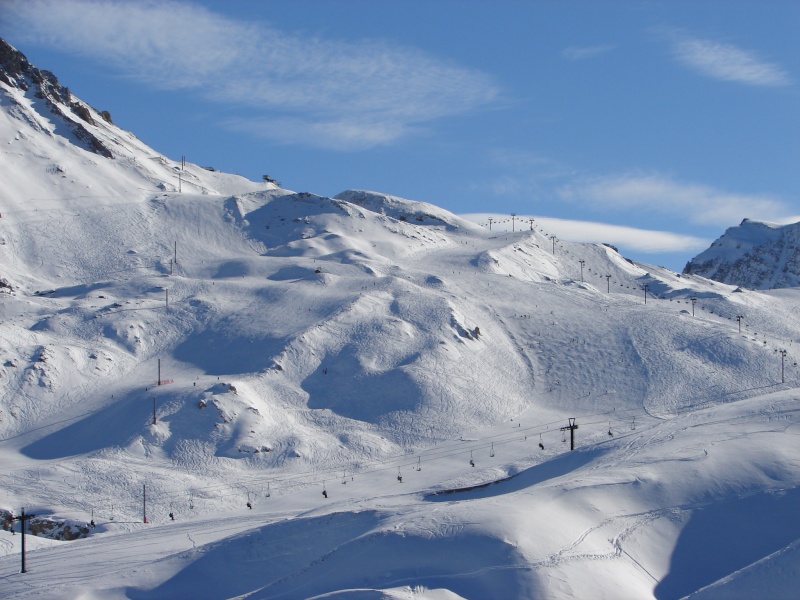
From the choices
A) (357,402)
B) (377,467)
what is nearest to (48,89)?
(357,402)

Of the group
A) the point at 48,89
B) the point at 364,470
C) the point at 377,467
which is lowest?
the point at 364,470

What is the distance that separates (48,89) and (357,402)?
369 ft

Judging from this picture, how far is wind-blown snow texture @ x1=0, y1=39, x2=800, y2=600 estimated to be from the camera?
4450cm

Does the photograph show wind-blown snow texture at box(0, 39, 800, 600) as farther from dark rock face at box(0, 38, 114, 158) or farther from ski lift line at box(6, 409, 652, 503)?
dark rock face at box(0, 38, 114, 158)

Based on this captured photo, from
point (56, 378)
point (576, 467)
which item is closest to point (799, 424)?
point (576, 467)

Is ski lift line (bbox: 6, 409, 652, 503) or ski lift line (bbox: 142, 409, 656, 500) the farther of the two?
ski lift line (bbox: 142, 409, 656, 500)

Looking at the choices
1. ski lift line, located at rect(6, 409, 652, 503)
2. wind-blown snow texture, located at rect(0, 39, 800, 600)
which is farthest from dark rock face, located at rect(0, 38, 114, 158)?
ski lift line, located at rect(6, 409, 652, 503)

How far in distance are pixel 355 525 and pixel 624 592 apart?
45.5ft

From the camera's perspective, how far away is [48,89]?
564ft

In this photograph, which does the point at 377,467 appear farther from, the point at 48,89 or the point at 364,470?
the point at 48,89

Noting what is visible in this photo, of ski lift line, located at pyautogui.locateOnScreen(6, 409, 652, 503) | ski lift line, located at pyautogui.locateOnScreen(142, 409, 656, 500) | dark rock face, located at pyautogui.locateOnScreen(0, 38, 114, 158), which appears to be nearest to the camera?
ski lift line, located at pyautogui.locateOnScreen(6, 409, 652, 503)

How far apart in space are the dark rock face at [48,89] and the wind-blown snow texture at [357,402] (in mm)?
1503

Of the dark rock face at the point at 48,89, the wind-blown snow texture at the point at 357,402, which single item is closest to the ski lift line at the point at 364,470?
the wind-blown snow texture at the point at 357,402

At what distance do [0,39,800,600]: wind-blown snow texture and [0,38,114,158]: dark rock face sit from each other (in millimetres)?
1503
